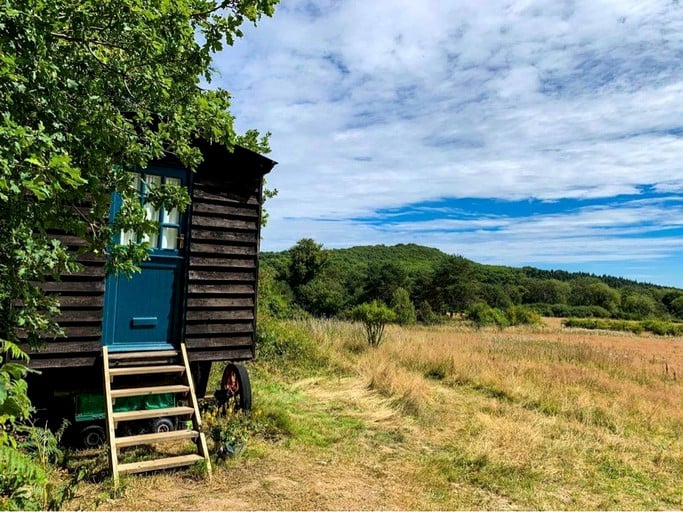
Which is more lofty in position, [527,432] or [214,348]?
[214,348]

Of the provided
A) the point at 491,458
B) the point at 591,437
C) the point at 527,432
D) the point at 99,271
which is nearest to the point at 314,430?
the point at 491,458

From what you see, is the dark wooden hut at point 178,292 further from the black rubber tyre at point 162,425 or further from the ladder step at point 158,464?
the ladder step at point 158,464

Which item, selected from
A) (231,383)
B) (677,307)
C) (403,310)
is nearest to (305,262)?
(403,310)

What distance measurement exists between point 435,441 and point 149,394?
154 inches

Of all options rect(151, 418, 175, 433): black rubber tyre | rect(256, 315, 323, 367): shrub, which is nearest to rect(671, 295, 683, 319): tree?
rect(256, 315, 323, 367): shrub

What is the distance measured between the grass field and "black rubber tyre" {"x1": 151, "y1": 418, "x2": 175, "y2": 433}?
99 cm

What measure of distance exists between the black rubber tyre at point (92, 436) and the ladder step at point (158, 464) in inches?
51.6

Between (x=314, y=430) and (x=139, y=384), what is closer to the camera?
(x=139, y=384)

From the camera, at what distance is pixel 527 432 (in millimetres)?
7117

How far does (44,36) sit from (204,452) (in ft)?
13.6

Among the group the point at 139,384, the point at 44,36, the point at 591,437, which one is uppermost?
the point at 44,36

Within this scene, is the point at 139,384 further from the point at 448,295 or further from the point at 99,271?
the point at 448,295

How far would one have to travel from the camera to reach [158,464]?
4895 mm

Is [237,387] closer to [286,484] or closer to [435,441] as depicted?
[286,484]
